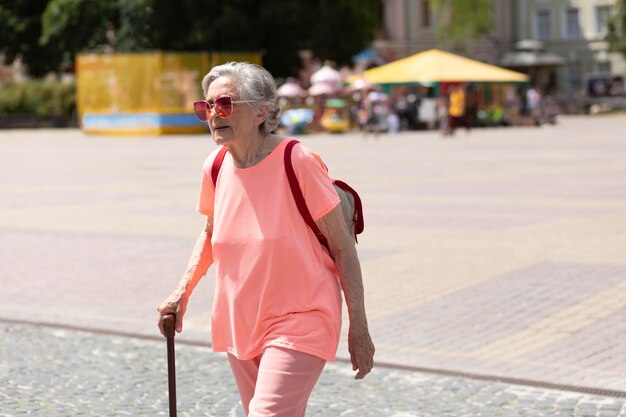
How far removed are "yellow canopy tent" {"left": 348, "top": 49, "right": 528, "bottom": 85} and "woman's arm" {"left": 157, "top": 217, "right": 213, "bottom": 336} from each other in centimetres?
4121

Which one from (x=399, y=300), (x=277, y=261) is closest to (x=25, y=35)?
(x=399, y=300)

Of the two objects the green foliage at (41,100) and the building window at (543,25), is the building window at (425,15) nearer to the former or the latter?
the building window at (543,25)

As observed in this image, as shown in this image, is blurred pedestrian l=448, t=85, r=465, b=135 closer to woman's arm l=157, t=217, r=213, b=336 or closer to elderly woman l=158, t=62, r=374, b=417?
woman's arm l=157, t=217, r=213, b=336

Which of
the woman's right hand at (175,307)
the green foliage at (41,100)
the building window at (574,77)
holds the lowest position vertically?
the building window at (574,77)

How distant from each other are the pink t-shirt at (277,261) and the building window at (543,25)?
80.4 metres

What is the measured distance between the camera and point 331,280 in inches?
145

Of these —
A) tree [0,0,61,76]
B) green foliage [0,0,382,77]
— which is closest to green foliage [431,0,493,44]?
green foliage [0,0,382,77]

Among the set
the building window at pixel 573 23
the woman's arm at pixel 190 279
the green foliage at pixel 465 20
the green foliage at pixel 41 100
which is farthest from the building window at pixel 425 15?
the woman's arm at pixel 190 279

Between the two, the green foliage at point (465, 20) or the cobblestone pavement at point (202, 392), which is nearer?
the cobblestone pavement at point (202, 392)

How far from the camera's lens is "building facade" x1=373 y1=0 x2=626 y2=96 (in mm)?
75938

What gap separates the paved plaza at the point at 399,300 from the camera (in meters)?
6.14

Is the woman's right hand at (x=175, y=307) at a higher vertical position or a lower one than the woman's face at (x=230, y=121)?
lower

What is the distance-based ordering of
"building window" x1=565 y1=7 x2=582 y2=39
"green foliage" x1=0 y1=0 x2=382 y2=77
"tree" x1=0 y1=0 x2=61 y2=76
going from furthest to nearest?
"building window" x1=565 y1=7 x2=582 y2=39
"tree" x1=0 y1=0 x2=61 y2=76
"green foliage" x1=0 y1=0 x2=382 y2=77

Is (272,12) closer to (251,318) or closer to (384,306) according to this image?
(384,306)
